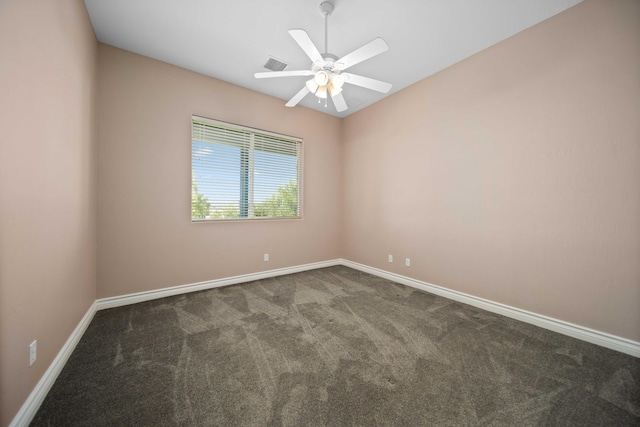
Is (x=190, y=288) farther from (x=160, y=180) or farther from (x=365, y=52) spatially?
(x=365, y=52)

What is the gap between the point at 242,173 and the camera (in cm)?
352

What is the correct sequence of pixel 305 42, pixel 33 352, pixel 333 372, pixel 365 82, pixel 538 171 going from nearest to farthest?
1. pixel 33 352
2. pixel 333 372
3. pixel 305 42
4. pixel 365 82
5. pixel 538 171

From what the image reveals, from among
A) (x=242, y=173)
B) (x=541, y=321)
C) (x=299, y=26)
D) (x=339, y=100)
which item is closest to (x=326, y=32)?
(x=299, y=26)

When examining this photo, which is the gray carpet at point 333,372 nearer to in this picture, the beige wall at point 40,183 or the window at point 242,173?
the beige wall at point 40,183

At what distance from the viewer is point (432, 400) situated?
1375 millimetres

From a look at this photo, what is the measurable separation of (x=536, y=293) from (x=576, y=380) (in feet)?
2.97

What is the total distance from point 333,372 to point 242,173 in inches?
113

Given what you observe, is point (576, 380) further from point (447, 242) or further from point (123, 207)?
point (123, 207)

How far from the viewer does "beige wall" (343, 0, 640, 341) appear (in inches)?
73.4

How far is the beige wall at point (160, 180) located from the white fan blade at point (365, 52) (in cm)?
207

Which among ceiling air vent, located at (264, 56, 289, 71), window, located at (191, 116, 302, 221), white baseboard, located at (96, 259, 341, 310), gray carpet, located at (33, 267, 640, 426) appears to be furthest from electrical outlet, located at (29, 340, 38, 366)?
ceiling air vent, located at (264, 56, 289, 71)

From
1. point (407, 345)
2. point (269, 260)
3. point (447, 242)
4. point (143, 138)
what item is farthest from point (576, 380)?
point (143, 138)

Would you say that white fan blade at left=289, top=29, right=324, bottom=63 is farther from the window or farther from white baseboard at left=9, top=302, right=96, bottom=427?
white baseboard at left=9, top=302, right=96, bottom=427

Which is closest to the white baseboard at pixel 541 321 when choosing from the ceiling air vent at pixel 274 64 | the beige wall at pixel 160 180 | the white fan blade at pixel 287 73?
the beige wall at pixel 160 180
